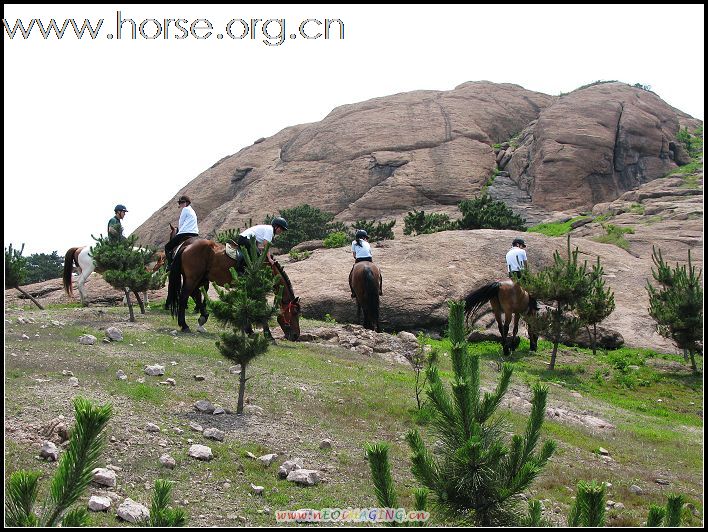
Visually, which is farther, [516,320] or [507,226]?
[507,226]

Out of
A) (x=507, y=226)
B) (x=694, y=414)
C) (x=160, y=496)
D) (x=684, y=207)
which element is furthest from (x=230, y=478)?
(x=684, y=207)

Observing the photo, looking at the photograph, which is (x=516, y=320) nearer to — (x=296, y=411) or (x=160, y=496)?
(x=296, y=411)

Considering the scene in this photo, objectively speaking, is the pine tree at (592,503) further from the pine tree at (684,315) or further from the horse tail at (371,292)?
the pine tree at (684,315)

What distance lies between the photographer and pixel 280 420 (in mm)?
8586

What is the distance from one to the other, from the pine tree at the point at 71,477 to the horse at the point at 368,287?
14.1 meters

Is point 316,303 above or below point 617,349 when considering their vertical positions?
above

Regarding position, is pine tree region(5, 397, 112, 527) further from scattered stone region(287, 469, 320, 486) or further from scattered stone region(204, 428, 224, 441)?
scattered stone region(204, 428, 224, 441)

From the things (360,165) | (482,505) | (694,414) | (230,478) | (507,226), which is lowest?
(694,414)

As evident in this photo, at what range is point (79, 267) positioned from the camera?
750 inches

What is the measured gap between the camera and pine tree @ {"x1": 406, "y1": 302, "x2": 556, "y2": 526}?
4.52m

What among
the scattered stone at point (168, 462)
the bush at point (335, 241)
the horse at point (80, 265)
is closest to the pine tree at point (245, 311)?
the scattered stone at point (168, 462)

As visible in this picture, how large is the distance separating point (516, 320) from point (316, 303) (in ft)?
18.8

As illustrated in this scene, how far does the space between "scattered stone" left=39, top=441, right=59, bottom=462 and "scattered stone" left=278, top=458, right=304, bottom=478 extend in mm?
2168

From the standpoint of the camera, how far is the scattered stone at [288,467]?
272 inches
